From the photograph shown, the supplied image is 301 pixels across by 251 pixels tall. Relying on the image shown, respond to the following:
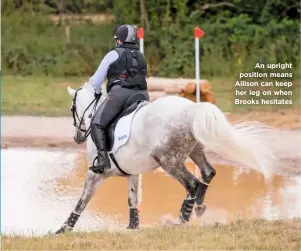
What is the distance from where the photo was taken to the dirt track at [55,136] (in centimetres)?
1491

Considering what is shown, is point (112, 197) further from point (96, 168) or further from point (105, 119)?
point (105, 119)

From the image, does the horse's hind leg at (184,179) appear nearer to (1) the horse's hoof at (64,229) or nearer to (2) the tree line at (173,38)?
(1) the horse's hoof at (64,229)

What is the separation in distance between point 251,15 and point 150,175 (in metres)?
13.5

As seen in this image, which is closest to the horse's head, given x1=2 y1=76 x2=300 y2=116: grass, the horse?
the horse

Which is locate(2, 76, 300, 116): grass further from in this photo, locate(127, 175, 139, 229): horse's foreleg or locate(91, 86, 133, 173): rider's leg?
locate(91, 86, 133, 173): rider's leg

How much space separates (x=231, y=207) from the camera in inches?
448

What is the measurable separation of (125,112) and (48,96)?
Answer: 13.0m

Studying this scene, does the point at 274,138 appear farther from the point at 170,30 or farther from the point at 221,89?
the point at 170,30

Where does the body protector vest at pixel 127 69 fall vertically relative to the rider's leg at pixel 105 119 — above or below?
above

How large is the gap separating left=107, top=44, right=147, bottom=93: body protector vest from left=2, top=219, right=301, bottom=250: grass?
1.65 metres

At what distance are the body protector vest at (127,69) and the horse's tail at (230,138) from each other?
2.69 feet

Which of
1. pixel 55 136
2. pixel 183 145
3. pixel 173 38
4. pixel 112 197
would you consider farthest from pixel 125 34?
pixel 173 38

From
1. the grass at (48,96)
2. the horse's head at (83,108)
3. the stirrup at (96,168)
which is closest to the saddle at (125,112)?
the stirrup at (96,168)

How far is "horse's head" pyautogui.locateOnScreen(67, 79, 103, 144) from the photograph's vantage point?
953 centimetres
